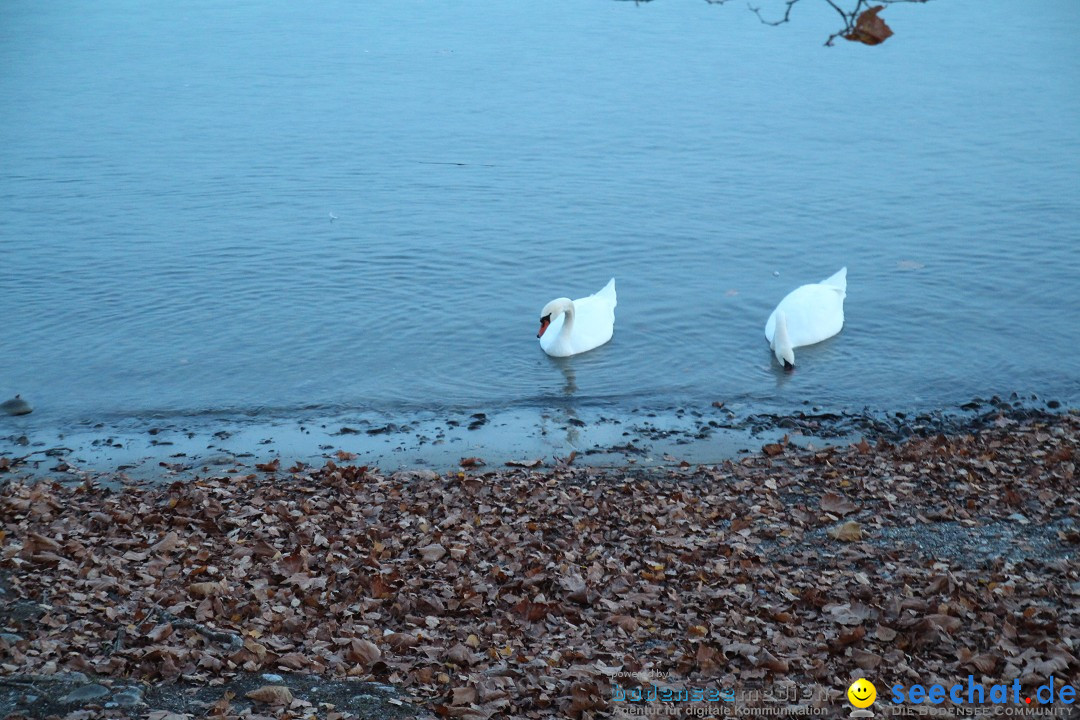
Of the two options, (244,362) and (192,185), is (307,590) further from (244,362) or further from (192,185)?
(192,185)

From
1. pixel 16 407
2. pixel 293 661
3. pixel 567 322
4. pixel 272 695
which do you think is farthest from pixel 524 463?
pixel 16 407

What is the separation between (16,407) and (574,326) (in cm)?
577

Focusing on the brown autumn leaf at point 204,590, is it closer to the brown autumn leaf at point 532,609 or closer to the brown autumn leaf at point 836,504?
the brown autumn leaf at point 532,609

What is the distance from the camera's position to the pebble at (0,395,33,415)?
10391mm

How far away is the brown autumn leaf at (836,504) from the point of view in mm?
7609

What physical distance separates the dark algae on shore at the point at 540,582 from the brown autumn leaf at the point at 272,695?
0.01 m

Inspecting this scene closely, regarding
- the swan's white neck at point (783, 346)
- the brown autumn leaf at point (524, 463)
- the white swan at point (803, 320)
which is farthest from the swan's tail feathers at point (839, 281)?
the brown autumn leaf at point (524, 463)

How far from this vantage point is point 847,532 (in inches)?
282

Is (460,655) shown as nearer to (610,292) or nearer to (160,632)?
(160,632)

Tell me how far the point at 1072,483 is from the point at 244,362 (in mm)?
8216

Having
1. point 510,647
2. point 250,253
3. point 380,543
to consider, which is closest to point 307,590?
point 380,543

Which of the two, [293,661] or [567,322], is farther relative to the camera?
[567,322]

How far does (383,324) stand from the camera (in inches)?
506

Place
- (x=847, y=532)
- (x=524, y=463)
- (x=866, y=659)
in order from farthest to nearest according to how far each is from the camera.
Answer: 1. (x=524, y=463)
2. (x=847, y=532)
3. (x=866, y=659)
